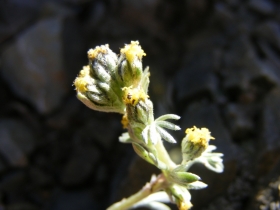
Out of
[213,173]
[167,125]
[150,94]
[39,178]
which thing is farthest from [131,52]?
[39,178]

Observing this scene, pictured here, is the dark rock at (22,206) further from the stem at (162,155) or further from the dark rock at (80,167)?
the stem at (162,155)

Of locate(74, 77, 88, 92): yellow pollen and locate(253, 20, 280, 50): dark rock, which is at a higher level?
locate(253, 20, 280, 50): dark rock

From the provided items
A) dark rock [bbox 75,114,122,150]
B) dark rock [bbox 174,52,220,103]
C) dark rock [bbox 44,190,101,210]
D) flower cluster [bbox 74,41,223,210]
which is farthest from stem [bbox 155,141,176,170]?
dark rock [bbox 75,114,122,150]

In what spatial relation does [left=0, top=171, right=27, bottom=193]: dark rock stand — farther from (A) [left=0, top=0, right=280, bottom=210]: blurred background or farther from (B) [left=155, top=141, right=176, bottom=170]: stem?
(B) [left=155, top=141, right=176, bottom=170]: stem

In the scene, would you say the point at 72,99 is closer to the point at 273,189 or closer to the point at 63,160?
the point at 63,160

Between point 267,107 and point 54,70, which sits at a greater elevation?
point 54,70

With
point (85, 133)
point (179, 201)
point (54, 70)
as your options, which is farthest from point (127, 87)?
point (54, 70)

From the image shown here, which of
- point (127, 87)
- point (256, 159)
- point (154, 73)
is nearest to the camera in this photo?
point (127, 87)

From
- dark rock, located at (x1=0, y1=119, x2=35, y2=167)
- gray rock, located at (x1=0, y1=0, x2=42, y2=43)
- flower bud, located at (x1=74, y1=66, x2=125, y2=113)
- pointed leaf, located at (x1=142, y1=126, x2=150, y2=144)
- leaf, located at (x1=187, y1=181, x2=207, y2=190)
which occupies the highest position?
gray rock, located at (x1=0, y1=0, x2=42, y2=43)
